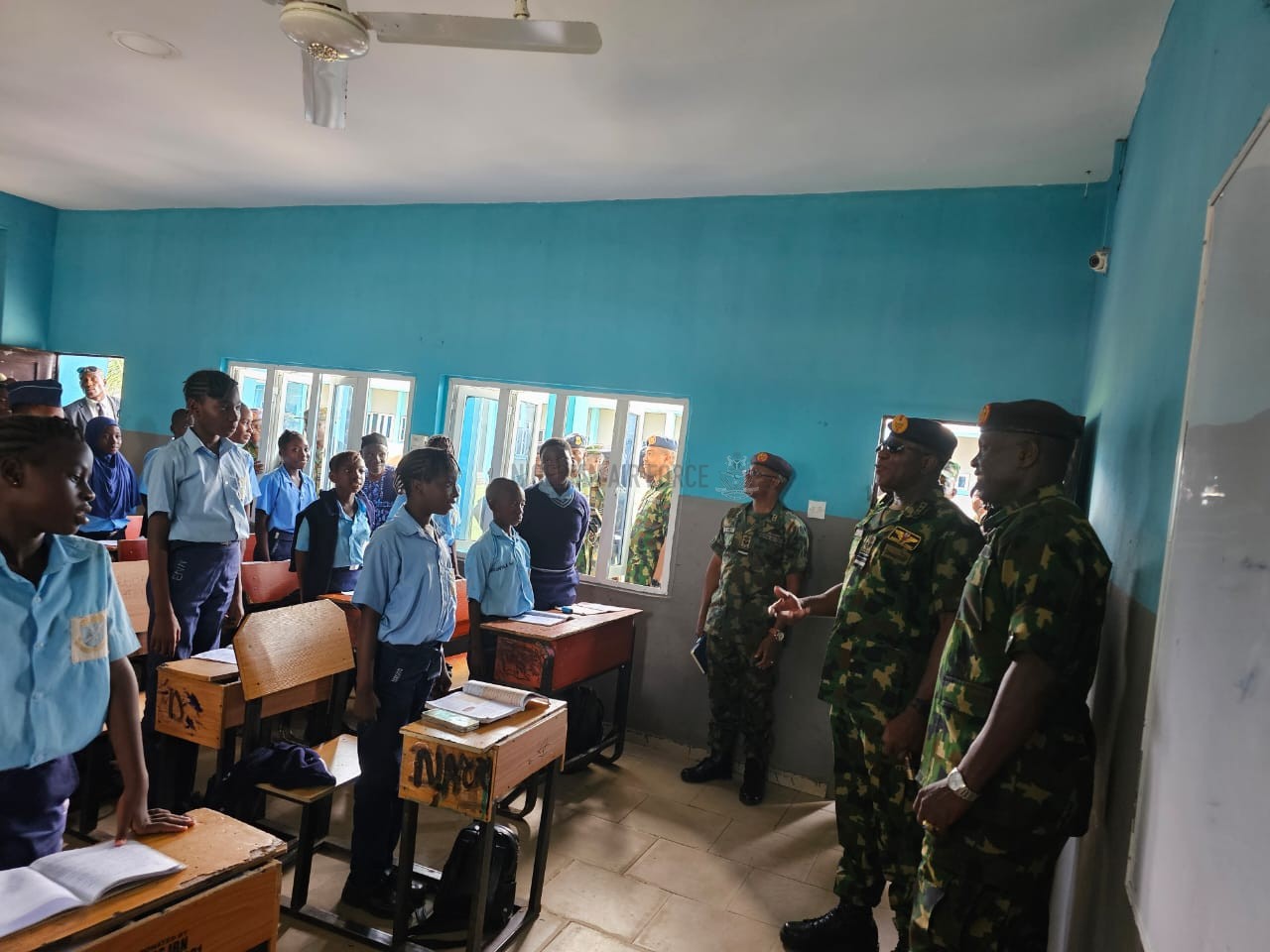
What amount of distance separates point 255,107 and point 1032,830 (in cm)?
477

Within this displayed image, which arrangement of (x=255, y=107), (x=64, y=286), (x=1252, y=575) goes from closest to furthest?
(x=1252, y=575)
(x=255, y=107)
(x=64, y=286)

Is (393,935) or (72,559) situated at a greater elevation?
(72,559)

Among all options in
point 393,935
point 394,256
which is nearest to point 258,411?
point 394,256

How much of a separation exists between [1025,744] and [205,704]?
2.64 meters

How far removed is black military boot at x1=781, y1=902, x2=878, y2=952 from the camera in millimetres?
2828

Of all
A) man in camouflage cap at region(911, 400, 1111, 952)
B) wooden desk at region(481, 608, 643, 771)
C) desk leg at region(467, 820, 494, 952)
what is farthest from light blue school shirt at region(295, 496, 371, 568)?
man in camouflage cap at region(911, 400, 1111, 952)

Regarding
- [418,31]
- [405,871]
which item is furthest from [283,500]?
[418,31]

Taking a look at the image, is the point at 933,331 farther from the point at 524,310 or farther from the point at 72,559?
the point at 72,559

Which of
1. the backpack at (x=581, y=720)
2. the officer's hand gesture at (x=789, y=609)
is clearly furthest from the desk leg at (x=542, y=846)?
the backpack at (x=581, y=720)

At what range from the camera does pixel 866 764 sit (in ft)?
9.06

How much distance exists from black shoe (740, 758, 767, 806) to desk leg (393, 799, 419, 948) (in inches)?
83.3

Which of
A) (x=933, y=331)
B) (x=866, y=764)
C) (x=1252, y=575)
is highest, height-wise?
(x=933, y=331)

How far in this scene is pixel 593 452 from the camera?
5430 mm

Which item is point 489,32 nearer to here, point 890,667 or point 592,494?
point 890,667
